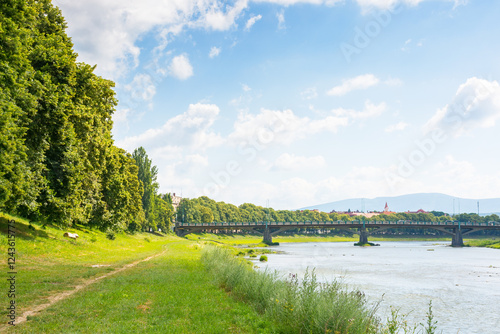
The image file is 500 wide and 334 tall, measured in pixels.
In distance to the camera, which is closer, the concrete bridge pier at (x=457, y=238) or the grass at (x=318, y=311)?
the grass at (x=318, y=311)

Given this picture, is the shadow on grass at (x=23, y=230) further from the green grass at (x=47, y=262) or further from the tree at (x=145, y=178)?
the tree at (x=145, y=178)

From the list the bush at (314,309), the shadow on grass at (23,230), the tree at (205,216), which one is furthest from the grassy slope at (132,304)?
the tree at (205,216)

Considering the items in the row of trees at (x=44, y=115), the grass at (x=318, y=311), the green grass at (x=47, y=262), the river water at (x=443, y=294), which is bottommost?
the river water at (x=443, y=294)

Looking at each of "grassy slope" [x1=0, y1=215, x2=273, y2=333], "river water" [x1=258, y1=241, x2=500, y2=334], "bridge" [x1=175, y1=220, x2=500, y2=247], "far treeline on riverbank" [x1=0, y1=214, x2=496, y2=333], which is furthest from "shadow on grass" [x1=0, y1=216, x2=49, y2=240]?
"bridge" [x1=175, y1=220, x2=500, y2=247]

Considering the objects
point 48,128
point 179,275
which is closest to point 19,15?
point 48,128

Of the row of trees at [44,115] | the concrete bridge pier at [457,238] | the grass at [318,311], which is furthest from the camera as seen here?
the concrete bridge pier at [457,238]

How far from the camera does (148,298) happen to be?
16.2m

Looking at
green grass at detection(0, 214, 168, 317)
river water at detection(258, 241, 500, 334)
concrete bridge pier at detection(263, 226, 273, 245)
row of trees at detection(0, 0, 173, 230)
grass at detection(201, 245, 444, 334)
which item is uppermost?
row of trees at detection(0, 0, 173, 230)

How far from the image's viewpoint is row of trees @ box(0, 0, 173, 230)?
21125 millimetres

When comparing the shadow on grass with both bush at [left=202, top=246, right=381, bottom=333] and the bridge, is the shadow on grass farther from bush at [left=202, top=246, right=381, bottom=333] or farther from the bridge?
the bridge

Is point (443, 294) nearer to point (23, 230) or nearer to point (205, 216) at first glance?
point (23, 230)

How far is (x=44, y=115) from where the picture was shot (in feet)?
87.3

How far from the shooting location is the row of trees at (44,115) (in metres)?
21.1

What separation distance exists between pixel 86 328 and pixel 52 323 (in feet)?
3.85
